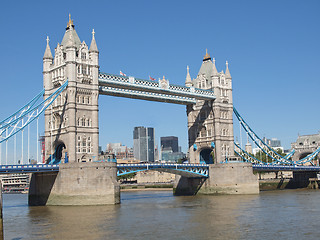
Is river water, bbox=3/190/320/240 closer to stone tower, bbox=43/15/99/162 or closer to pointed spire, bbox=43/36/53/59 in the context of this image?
stone tower, bbox=43/15/99/162

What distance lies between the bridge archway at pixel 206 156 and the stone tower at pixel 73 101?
87.6 feet

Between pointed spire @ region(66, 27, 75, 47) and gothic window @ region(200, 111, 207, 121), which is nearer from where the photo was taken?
pointed spire @ region(66, 27, 75, 47)

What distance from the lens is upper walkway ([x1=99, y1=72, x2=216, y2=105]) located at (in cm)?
6347

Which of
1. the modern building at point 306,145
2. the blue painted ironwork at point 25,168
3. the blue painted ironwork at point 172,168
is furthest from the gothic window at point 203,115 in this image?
the blue painted ironwork at point 25,168

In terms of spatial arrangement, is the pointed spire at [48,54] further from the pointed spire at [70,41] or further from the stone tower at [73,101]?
the pointed spire at [70,41]

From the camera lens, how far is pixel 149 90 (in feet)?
223

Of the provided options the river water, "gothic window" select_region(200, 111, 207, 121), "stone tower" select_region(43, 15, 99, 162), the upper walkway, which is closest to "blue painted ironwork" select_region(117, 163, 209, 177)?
"stone tower" select_region(43, 15, 99, 162)

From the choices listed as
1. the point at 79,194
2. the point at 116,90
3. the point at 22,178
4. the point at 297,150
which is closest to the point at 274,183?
the point at 297,150

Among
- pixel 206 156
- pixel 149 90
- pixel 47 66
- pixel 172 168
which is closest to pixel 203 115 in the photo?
pixel 206 156

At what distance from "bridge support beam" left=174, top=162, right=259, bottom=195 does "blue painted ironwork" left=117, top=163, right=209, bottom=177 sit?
1.61 meters

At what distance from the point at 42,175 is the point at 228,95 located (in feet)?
122

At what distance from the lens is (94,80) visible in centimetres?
6044

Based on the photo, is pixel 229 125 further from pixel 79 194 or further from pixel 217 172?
pixel 79 194

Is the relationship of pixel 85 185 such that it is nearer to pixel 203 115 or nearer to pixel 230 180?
pixel 230 180
